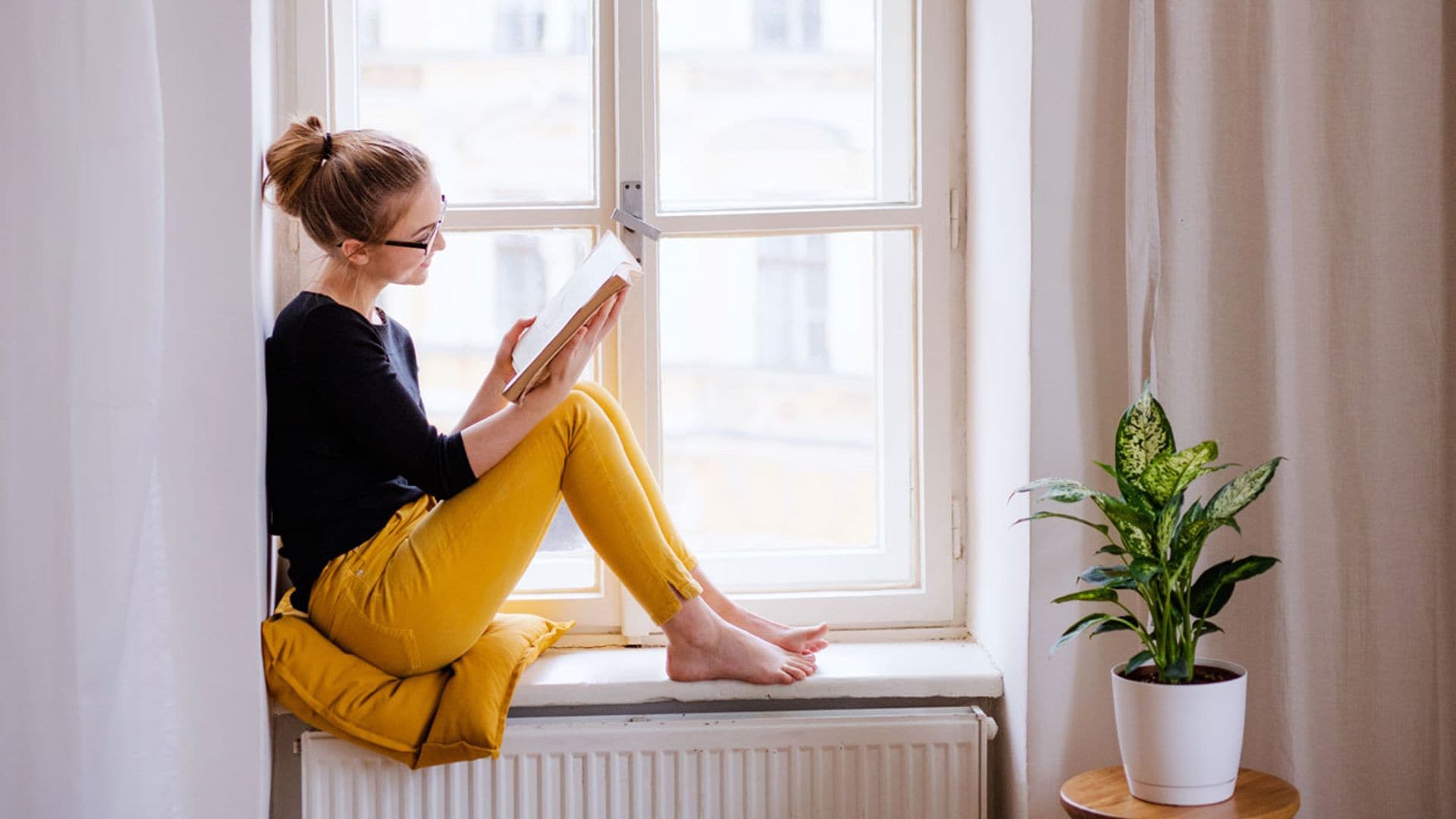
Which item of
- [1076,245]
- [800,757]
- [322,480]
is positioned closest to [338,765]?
[322,480]

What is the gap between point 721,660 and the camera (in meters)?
1.72

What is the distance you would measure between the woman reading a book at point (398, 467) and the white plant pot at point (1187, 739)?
504 millimetres

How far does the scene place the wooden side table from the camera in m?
1.32

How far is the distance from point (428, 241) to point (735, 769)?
0.81 metres

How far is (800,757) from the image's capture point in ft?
5.57

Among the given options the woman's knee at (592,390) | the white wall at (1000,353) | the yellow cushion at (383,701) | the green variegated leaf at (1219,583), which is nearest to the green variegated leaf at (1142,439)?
the green variegated leaf at (1219,583)

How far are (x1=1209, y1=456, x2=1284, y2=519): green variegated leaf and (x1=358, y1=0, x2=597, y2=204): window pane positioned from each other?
1005 mm

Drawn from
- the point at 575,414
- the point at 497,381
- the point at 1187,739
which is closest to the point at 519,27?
the point at 497,381

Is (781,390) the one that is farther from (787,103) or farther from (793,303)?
(787,103)

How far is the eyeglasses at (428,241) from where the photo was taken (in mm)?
1665

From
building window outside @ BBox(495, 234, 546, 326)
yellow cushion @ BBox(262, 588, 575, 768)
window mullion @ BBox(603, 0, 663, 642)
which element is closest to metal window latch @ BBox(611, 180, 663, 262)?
window mullion @ BBox(603, 0, 663, 642)

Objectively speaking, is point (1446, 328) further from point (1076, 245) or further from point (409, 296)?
point (409, 296)

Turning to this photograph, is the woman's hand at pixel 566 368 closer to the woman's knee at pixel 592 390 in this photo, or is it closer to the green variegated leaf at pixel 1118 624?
the woman's knee at pixel 592 390

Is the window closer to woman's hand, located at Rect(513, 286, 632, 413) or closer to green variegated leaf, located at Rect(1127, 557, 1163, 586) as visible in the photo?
woman's hand, located at Rect(513, 286, 632, 413)
